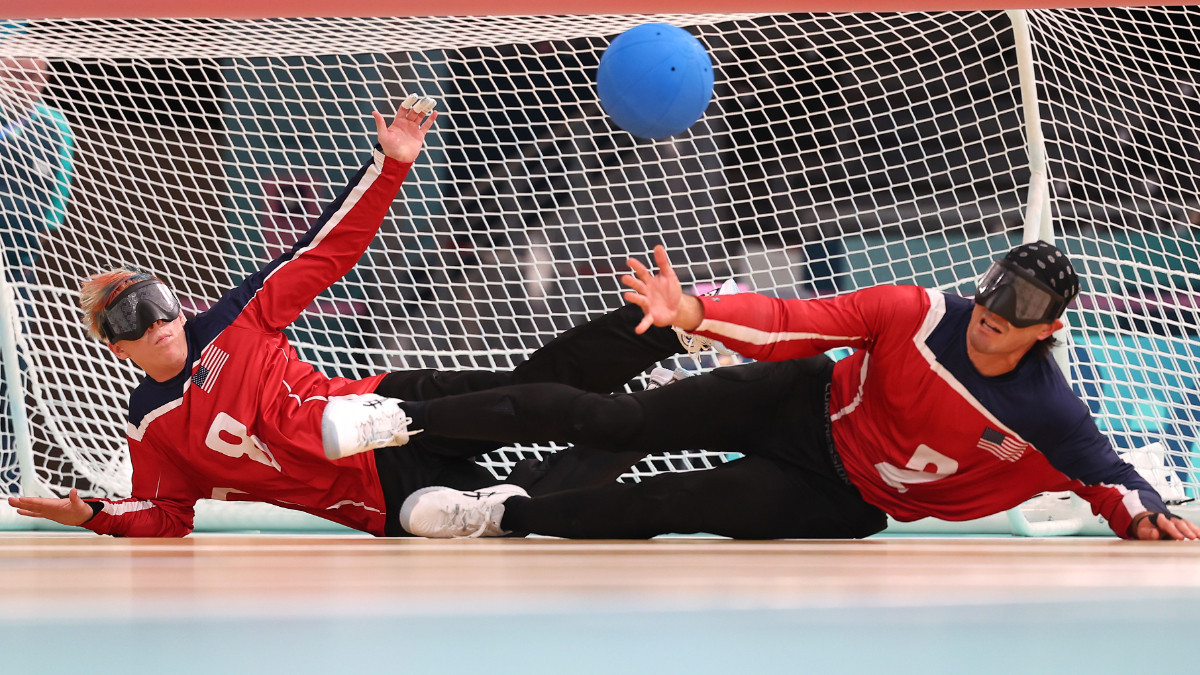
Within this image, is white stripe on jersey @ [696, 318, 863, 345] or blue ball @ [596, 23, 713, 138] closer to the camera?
white stripe on jersey @ [696, 318, 863, 345]

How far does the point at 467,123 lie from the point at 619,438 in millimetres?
2906

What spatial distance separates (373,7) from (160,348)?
5.00 ft

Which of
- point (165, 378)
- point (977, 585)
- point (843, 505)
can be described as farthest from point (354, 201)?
point (977, 585)

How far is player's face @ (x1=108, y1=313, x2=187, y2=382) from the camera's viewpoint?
282 cm

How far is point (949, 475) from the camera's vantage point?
2709 millimetres

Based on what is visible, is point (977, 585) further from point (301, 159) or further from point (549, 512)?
point (301, 159)

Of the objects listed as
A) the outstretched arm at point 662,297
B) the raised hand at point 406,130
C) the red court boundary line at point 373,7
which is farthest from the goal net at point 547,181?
the red court boundary line at point 373,7

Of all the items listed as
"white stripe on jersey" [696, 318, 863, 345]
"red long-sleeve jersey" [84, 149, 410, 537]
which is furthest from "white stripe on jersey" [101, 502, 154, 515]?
"white stripe on jersey" [696, 318, 863, 345]

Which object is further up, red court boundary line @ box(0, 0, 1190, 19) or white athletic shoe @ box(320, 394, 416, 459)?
red court boundary line @ box(0, 0, 1190, 19)

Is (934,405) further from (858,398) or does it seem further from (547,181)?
(547,181)

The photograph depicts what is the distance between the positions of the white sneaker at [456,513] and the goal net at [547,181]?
1.22 m

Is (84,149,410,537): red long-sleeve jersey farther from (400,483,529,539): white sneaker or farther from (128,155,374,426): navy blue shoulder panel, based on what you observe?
(400,483,529,539): white sneaker

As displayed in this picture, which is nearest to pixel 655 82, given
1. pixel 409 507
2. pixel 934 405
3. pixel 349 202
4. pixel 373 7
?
pixel 349 202

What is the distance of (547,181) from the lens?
498 centimetres
